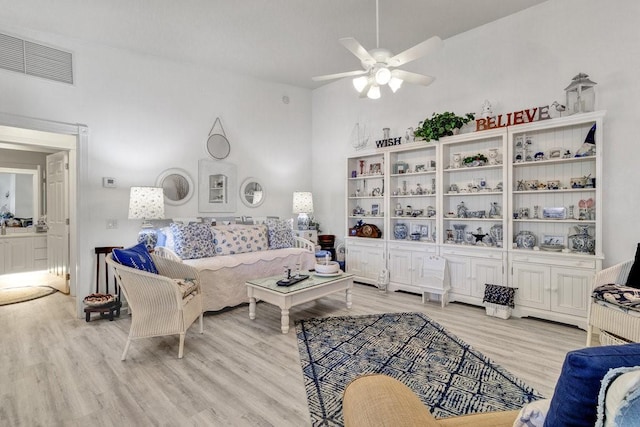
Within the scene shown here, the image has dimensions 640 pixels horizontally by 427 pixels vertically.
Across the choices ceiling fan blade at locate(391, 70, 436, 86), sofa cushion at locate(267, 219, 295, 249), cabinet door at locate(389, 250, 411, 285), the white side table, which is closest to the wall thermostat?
sofa cushion at locate(267, 219, 295, 249)

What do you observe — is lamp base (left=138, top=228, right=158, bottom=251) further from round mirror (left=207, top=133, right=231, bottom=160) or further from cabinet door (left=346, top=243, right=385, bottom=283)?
cabinet door (left=346, top=243, right=385, bottom=283)

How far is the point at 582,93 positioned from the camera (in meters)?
3.30

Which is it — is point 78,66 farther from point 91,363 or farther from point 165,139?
point 91,363

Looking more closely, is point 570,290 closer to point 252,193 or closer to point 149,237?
point 252,193

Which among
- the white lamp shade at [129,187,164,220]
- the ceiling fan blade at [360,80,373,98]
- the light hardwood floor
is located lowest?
the light hardwood floor

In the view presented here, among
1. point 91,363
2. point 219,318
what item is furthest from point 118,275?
point 219,318

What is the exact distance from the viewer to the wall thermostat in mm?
4090


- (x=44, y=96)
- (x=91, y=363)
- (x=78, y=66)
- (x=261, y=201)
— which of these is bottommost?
(x=91, y=363)

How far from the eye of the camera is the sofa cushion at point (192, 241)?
4012mm

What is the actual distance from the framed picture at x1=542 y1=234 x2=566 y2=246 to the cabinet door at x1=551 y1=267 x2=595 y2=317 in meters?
0.40

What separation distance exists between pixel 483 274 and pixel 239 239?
3253mm

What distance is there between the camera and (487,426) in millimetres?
1031

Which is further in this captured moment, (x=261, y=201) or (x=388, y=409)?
(x=261, y=201)

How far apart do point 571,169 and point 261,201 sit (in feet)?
14.4
